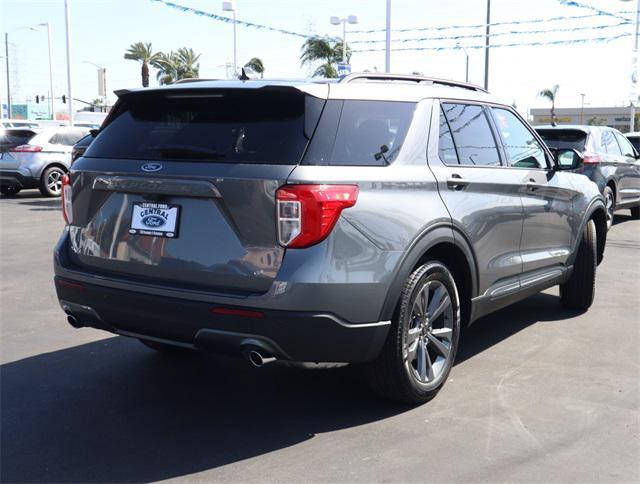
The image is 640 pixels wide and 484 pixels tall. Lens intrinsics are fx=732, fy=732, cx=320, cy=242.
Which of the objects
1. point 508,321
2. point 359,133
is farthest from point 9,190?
point 359,133

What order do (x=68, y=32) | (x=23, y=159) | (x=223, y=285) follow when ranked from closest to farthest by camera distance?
(x=223, y=285) < (x=23, y=159) < (x=68, y=32)

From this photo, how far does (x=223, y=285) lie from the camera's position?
3.50 metres

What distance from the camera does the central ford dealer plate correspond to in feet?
11.8

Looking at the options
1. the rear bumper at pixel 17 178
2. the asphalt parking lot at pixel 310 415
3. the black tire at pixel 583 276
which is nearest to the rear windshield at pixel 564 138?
the black tire at pixel 583 276

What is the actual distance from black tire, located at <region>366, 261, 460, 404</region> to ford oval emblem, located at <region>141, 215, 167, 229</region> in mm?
1278

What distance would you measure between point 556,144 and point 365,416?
8.68m

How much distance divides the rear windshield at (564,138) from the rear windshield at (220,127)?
28.0ft

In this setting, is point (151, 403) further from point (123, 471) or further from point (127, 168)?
point (127, 168)

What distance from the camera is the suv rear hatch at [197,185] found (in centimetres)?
344

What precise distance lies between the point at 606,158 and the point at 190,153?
32.1 feet

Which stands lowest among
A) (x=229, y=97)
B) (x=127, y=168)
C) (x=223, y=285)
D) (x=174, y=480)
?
(x=174, y=480)

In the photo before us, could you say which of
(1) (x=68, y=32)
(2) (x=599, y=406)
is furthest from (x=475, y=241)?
(1) (x=68, y=32)

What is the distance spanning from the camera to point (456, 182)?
14.0 feet

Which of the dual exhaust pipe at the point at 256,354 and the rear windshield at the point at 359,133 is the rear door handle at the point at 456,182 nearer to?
the rear windshield at the point at 359,133
